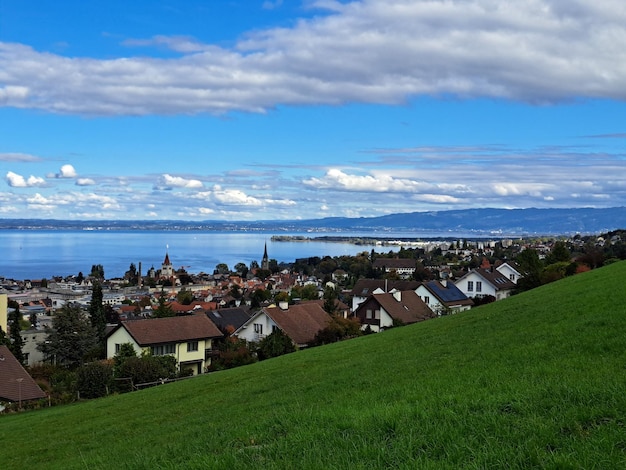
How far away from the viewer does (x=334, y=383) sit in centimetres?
1352

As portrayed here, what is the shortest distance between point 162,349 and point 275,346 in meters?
8.84

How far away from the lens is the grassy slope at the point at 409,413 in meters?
6.44

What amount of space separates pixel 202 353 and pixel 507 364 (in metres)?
32.0

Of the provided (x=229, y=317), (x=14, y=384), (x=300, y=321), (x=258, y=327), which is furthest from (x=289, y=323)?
(x=229, y=317)

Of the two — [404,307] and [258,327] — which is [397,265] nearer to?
[404,307]

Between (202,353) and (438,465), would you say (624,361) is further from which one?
(202,353)

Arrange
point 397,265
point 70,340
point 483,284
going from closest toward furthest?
point 70,340 < point 483,284 < point 397,265

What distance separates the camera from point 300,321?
40.6 m

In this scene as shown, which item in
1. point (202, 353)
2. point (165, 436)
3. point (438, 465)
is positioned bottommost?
point (202, 353)

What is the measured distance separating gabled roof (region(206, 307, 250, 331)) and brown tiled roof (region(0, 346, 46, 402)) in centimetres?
2567

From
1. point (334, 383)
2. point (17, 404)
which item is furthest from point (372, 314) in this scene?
point (334, 383)

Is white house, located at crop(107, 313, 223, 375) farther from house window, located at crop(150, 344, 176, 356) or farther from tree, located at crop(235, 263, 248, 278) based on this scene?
tree, located at crop(235, 263, 248, 278)

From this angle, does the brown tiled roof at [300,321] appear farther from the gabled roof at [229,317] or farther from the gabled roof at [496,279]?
the gabled roof at [496,279]

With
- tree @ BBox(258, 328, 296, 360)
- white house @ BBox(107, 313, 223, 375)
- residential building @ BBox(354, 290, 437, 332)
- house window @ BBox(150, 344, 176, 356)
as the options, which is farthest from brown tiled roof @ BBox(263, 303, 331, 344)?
house window @ BBox(150, 344, 176, 356)
